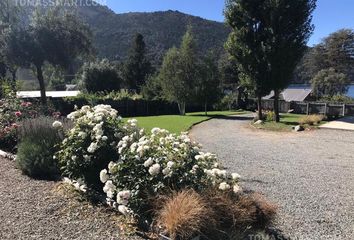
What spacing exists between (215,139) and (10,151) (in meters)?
7.07

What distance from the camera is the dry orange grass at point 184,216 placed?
360 centimetres

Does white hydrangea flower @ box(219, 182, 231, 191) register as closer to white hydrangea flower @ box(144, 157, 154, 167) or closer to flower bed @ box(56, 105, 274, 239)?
flower bed @ box(56, 105, 274, 239)

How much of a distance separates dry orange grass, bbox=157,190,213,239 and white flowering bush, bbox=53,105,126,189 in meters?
1.81

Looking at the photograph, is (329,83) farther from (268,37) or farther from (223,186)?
(223,186)

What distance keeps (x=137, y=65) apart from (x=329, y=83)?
2609 cm

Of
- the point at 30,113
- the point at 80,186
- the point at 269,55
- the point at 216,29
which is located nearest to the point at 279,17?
the point at 269,55

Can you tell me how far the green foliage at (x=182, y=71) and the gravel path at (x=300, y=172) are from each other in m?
10.9

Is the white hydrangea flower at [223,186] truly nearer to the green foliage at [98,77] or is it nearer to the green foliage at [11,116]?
the green foliage at [11,116]

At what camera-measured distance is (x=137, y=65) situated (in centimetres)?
5091

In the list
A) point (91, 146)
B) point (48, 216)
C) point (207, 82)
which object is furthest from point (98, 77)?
point (48, 216)

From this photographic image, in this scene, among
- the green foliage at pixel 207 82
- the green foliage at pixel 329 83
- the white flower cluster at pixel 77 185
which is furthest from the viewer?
the green foliage at pixel 329 83

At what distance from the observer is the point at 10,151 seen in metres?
8.89

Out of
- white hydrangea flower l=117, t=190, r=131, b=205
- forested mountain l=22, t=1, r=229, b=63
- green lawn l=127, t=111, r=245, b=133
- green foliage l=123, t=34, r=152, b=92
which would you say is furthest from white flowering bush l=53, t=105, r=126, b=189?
forested mountain l=22, t=1, r=229, b=63

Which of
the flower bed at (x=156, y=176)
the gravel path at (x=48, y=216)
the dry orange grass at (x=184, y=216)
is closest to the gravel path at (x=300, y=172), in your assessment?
the flower bed at (x=156, y=176)
